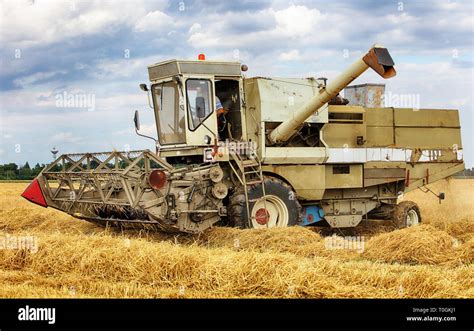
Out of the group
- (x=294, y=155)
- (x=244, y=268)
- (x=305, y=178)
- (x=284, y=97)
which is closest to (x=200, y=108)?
(x=284, y=97)

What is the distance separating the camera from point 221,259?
26.9 ft

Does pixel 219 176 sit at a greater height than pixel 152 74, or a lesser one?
lesser

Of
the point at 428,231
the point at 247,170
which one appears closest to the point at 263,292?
the point at 428,231

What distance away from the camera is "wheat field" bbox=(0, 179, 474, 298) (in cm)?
729

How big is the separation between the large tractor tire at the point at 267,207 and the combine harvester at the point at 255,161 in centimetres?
2

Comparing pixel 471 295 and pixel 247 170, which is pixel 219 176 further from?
pixel 471 295

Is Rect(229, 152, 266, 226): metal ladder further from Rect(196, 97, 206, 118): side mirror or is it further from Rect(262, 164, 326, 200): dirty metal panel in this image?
Rect(196, 97, 206, 118): side mirror

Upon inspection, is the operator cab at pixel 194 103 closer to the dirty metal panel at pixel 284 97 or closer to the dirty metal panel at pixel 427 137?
the dirty metal panel at pixel 284 97

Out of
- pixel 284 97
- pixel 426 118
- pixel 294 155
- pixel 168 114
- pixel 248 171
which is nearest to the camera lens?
pixel 248 171

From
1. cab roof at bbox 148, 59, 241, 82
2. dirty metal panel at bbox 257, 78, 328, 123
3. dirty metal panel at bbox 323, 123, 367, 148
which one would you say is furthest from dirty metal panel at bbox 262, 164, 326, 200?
cab roof at bbox 148, 59, 241, 82

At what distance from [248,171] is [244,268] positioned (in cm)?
493

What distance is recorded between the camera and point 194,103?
12.4 metres

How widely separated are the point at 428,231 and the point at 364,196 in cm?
384

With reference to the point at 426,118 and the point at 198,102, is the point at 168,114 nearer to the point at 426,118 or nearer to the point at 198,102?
the point at 198,102
